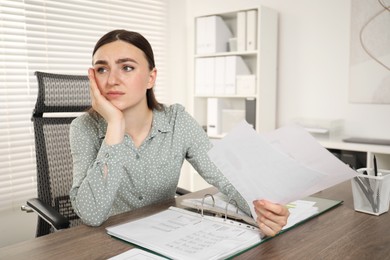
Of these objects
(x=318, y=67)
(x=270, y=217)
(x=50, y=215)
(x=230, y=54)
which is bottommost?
(x=50, y=215)

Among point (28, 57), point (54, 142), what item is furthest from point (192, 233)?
point (28, 57)

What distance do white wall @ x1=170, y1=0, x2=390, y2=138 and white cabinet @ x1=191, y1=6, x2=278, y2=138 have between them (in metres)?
0.09

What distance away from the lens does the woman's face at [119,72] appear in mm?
1223

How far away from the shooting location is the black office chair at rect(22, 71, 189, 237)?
1.49 meters

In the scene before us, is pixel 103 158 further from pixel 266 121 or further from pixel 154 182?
pixel 266 121

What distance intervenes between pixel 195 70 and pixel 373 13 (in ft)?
4.49

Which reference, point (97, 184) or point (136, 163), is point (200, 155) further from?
point (97, 184)

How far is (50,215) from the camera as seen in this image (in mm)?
A: 1223

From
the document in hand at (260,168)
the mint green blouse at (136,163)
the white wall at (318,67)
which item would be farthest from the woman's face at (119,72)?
the white wall at (318,67)

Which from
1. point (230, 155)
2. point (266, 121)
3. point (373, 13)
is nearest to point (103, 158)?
point (230, 155)

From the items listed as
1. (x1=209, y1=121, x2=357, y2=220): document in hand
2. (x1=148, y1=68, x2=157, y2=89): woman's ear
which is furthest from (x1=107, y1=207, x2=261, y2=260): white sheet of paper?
(x1=148, y1=68, x2=157, y2=89): woman's ear

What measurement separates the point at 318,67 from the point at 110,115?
2.04 m

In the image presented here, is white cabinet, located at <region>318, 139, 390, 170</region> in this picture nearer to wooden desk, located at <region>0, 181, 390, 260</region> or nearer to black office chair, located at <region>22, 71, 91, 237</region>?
wooden desk, located at <region>0, 181, 390, 260</region>

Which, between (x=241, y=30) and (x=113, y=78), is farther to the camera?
(x=241, y=30)
